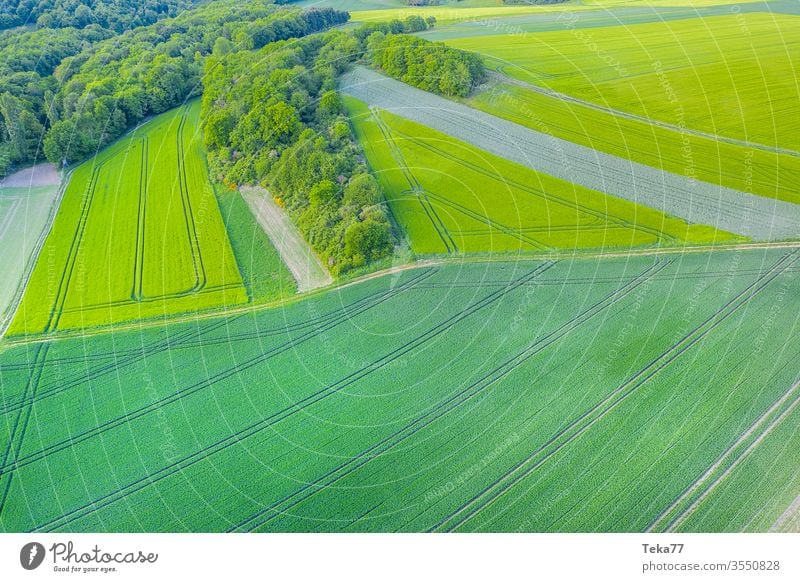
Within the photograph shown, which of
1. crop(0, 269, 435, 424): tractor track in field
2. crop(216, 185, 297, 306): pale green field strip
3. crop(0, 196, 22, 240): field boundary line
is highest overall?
crop(0, 196, 22, 240): field boundary line

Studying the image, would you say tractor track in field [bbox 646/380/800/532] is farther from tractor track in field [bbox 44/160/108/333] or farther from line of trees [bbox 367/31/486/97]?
line of trees [bbox 367/31/486/97]

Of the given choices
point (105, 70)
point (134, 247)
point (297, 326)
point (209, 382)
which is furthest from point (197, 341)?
point (105, 70)

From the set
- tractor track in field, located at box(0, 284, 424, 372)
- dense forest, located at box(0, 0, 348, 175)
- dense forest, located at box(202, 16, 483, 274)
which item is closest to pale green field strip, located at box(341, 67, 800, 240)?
dense forest, located at box(202, 16, 483, 274)

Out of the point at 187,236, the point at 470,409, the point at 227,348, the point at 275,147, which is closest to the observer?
the point at 470,409

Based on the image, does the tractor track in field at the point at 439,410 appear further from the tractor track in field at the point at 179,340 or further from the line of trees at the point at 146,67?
the line of trees at the point at 146,67

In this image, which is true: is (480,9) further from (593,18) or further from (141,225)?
(141,225)

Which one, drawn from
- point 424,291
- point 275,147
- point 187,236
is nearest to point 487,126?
point 275,147

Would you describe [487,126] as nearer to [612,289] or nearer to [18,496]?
[612,289]
